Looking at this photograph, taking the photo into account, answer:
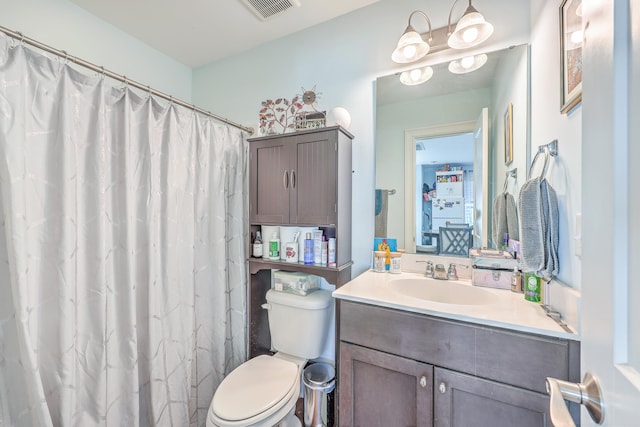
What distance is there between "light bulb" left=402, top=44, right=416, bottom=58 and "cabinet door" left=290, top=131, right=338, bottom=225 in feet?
1.87

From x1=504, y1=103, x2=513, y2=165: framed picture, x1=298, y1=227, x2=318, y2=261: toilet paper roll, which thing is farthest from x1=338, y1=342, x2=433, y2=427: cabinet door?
x1=504, y1=103, x2=513, y2=165: framed picture

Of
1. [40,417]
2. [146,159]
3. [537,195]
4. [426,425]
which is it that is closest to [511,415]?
[426,425]

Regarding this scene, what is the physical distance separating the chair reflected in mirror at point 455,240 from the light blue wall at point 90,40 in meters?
2.29

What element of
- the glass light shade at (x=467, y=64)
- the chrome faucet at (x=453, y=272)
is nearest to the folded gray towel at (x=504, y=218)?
the chrome faucet at (x=453, y=272)

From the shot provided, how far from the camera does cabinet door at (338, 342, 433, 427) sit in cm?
104

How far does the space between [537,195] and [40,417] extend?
6.59ft

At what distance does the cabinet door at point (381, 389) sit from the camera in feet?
3.42

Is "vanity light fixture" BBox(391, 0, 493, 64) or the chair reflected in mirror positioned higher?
"vanity light fixture" BBox(391, 0, 493, 64)

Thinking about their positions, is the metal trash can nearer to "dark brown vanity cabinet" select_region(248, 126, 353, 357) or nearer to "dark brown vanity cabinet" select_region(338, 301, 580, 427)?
"dark brown vanity cabinet" select_region(338, 301, 580, 427)

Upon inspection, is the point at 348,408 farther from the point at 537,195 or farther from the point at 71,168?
the point at 71,168

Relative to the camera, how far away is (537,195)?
3.34 ft

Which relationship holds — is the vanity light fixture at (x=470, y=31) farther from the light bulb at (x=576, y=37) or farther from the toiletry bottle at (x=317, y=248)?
the toiletry bottle at (x=317, y=248)

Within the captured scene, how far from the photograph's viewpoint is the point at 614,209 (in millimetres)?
360

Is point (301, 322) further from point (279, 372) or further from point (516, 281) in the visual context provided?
point (516, 281)
